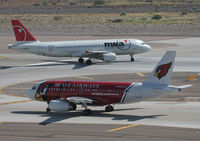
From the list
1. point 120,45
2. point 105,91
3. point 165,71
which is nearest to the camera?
point 165,71

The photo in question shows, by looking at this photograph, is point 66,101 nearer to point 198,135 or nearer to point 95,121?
point 95,121

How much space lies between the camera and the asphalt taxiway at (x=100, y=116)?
36853 millimetres

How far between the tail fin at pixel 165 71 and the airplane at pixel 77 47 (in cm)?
4185

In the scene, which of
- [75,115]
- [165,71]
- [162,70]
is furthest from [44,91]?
[165,71]

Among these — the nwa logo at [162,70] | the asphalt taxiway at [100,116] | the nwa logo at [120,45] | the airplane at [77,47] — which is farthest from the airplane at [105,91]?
the nwa logo at [120,45]

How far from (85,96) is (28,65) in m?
42.7

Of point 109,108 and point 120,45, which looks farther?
Result: point 120,45

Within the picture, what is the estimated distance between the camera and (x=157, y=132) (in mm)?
36875

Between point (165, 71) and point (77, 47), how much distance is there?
4542 cm

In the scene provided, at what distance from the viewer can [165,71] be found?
42.2 m

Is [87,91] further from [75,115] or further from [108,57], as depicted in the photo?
[108,57]

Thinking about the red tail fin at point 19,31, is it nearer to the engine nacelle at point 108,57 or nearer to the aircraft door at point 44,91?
the engine nacelle at point 108,57

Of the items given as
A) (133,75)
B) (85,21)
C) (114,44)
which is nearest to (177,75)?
(133,75)

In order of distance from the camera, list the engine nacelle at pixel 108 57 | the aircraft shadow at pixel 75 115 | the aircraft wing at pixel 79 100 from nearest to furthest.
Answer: the aircraft shadow at pixel 75 115
the aircraft wing at pixel 79 100
the engine nacelle at pixel 108 57
